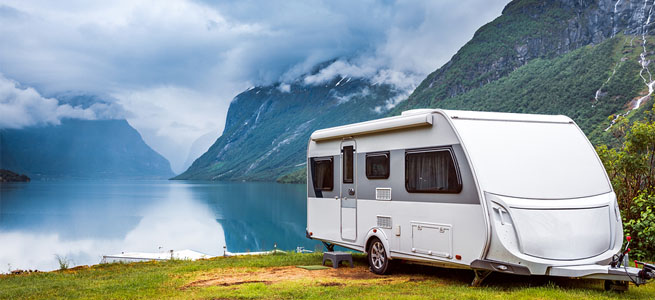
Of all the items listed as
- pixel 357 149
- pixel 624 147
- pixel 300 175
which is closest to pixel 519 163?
pixel 357 149

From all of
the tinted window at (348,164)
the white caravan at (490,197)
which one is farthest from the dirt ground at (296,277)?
the tinted window at (348,164)

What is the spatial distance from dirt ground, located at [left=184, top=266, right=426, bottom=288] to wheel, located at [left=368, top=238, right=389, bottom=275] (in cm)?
13

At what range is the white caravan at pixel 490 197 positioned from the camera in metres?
8.00

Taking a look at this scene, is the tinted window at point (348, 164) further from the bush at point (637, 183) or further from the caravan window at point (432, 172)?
the bush at point (637, 183)

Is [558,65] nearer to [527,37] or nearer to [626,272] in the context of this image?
[527,37]

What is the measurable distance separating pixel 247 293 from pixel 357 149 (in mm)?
3863

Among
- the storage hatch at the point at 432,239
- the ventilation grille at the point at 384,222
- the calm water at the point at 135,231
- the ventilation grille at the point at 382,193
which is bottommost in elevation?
the calm water at the point at 135,231

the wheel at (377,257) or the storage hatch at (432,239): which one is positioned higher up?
the storage hatch at (432,239)

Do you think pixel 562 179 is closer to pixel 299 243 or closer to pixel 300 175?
pixel 299 243

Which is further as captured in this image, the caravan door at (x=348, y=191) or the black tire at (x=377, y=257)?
the caravan door at (x=348, y=191)

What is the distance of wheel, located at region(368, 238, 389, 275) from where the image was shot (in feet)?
34.1

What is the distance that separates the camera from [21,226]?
1957 inches

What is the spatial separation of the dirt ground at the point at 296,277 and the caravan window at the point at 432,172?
1.63m

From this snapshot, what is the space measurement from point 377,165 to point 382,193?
0.54 m
